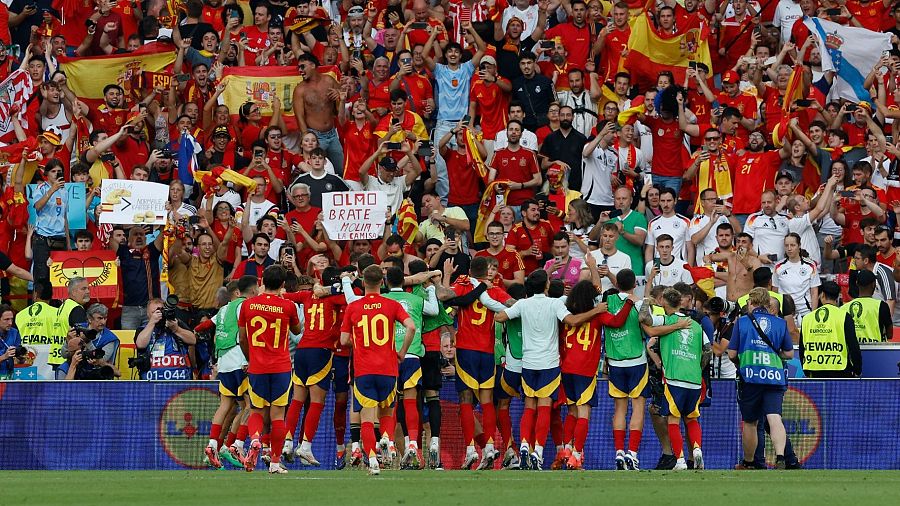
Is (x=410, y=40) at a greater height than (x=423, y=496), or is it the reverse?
(x=410, y=40)

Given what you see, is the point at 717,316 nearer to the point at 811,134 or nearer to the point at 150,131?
the point at 811,134

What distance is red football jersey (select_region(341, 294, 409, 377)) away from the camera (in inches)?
599

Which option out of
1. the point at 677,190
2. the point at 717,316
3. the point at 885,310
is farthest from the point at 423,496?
the point at 677,190

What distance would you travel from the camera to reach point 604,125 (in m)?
22.6

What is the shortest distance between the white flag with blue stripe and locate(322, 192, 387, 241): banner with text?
25.1 ft

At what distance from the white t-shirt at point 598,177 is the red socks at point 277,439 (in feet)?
26.0

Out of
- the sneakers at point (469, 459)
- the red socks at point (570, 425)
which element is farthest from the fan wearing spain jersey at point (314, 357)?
the red socks at point (570, 425)

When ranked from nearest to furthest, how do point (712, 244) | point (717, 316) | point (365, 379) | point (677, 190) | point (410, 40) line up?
1. point (365, 379)
2. point (717, 316)
3. point (712, 244)
4. point (677, 190)
5. point (410, 40)

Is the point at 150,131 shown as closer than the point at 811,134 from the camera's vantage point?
No

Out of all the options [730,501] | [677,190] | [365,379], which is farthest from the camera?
[677,190]

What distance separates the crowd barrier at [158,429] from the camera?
17844mm

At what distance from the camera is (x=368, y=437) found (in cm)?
1500

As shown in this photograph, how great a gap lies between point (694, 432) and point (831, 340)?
90.7 inches

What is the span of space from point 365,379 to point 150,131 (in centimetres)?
963
